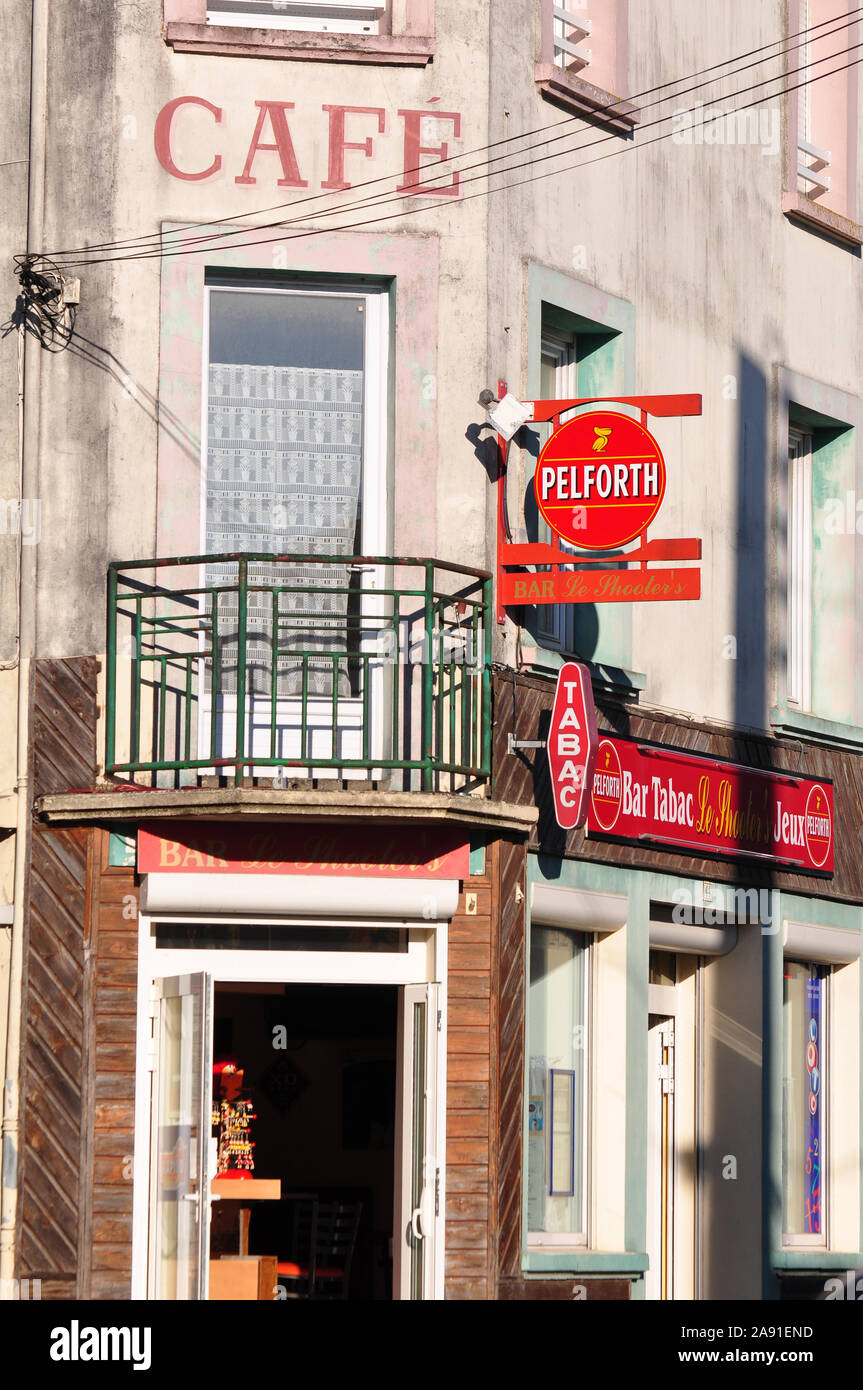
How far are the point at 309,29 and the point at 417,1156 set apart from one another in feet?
24.1

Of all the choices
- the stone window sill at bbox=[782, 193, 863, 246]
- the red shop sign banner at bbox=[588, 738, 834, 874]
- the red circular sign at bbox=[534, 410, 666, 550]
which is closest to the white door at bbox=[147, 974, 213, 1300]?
the red shop sign banner at bbox=[588, 738, 834, 874]

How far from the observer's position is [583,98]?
16438 mm

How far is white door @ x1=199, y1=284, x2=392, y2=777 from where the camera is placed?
49.5 ft

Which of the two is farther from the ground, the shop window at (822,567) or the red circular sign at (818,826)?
the shop window at (822,567)

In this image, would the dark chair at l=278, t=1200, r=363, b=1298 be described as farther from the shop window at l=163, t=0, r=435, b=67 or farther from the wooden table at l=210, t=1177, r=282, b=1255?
the shop window at l=163, t=0, r=435, b=67

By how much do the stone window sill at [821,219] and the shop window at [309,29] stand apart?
14.1 feet

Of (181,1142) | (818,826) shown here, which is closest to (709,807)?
(818,826)

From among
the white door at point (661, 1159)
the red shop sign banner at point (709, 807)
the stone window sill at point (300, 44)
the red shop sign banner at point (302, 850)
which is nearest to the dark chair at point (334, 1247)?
the white door at point (661, 1159)

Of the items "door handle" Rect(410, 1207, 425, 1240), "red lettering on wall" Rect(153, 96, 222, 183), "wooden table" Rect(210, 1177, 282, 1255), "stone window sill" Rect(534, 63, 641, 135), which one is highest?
"stone window sill" Rect(534, 63, 641, 135)

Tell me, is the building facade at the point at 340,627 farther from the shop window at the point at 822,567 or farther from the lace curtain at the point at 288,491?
the shop window at the point at 822,567

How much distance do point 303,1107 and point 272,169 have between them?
9990 millimetres

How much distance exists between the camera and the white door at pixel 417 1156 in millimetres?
14766

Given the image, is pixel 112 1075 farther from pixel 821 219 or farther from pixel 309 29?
pixel 821 219

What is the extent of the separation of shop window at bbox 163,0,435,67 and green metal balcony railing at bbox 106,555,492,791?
10.9 ft
